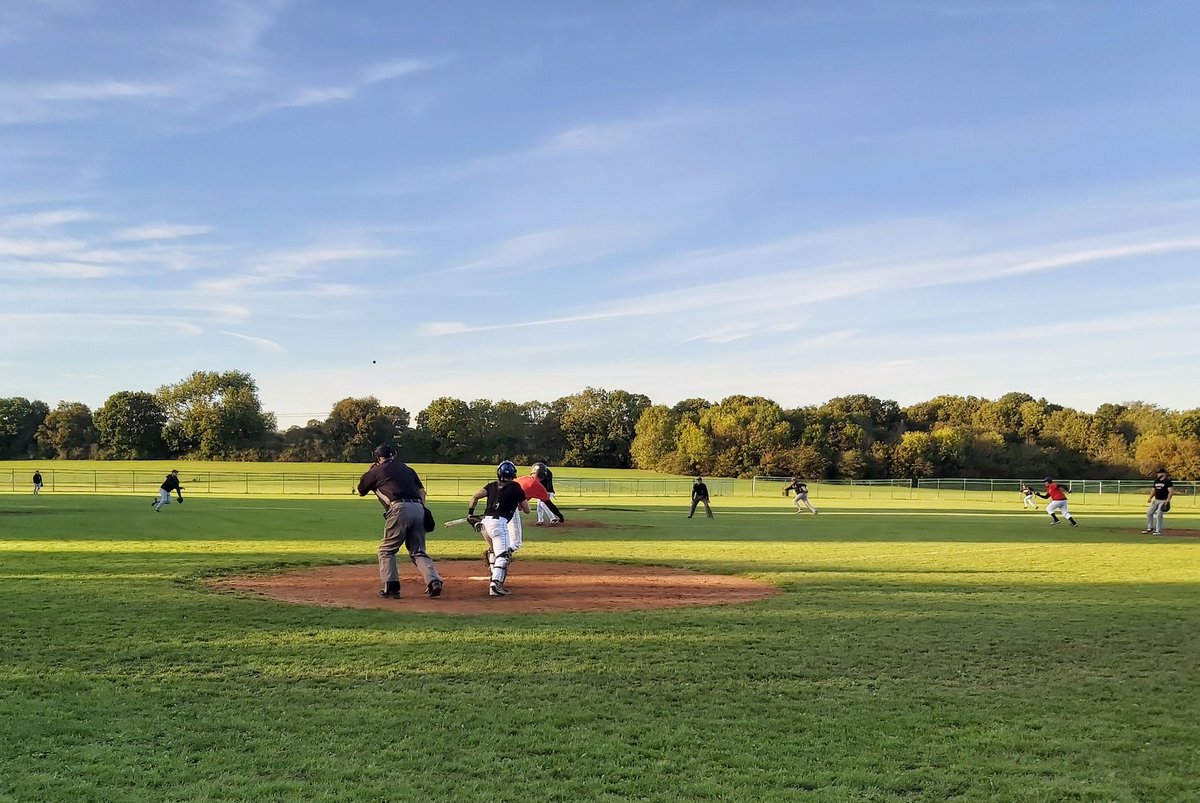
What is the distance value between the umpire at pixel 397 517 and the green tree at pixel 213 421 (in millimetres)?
109835

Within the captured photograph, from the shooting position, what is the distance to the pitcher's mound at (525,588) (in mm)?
11969

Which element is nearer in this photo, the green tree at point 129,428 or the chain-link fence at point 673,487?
the chain-link fence at point 673,487

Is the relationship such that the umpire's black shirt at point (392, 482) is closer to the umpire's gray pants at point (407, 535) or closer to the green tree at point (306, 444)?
the umpire's gray pants at point (407, 535)

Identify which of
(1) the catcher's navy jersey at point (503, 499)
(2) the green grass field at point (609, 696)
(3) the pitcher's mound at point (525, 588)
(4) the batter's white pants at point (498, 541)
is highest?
(1) the catcher's navy jersey at point (503, 499)

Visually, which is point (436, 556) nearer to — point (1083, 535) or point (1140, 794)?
point (1140, 794)

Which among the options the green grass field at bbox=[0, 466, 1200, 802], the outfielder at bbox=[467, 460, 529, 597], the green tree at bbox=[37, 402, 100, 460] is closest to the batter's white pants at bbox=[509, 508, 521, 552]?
the outfielder at bbox=[467, 460, 529, 597]

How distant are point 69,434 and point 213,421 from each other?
2106 centimetres

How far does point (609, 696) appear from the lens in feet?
23.7

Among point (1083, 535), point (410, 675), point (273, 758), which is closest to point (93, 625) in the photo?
point (410, 675)

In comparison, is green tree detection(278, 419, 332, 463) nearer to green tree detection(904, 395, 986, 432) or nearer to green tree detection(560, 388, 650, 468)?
green tree detection(560, 388, 650, 468)

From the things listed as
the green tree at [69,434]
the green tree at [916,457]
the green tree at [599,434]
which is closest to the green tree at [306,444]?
the green tree at [69,434]

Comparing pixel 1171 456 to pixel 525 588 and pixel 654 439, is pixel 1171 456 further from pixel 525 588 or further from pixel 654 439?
pixel 525 588

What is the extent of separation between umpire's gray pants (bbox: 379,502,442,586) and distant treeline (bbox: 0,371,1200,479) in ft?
297

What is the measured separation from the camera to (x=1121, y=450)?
102 meters
